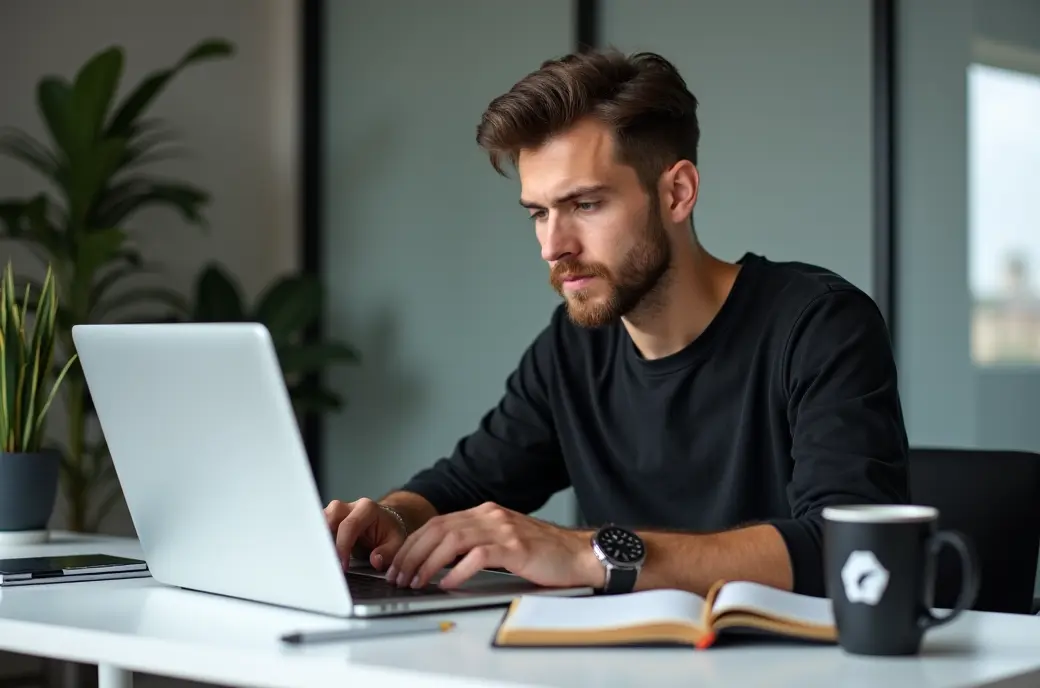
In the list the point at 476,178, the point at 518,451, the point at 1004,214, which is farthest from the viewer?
the point at 476,178

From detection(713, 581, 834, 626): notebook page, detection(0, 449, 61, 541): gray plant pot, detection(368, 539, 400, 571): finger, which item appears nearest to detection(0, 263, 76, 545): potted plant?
detection(0, 449, 61, 541): gray plant pot

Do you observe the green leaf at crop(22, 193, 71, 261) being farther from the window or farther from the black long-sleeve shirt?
the window

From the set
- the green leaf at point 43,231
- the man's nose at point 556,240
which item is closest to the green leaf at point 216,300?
the green leaf at point 43,231

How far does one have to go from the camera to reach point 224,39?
4.52 m

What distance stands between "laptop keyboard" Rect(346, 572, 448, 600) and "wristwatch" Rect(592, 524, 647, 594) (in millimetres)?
152

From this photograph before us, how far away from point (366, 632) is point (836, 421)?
656 millimetres

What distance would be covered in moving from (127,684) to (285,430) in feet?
0.95

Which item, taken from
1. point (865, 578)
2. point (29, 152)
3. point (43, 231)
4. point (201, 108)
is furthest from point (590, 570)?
point (201, 108)

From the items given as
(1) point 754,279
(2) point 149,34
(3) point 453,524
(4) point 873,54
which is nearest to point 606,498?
(1) point 754,279

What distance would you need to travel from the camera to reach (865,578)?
106 cm

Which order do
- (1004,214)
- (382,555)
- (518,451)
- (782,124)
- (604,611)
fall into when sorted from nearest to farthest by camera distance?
(604,611), (382,555), (518,451), (1004,214), (782,124)

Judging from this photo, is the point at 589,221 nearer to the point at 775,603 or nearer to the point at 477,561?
the point at 477,561

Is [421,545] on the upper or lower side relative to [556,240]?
lower

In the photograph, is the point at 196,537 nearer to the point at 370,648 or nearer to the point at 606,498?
the point at 370,648
